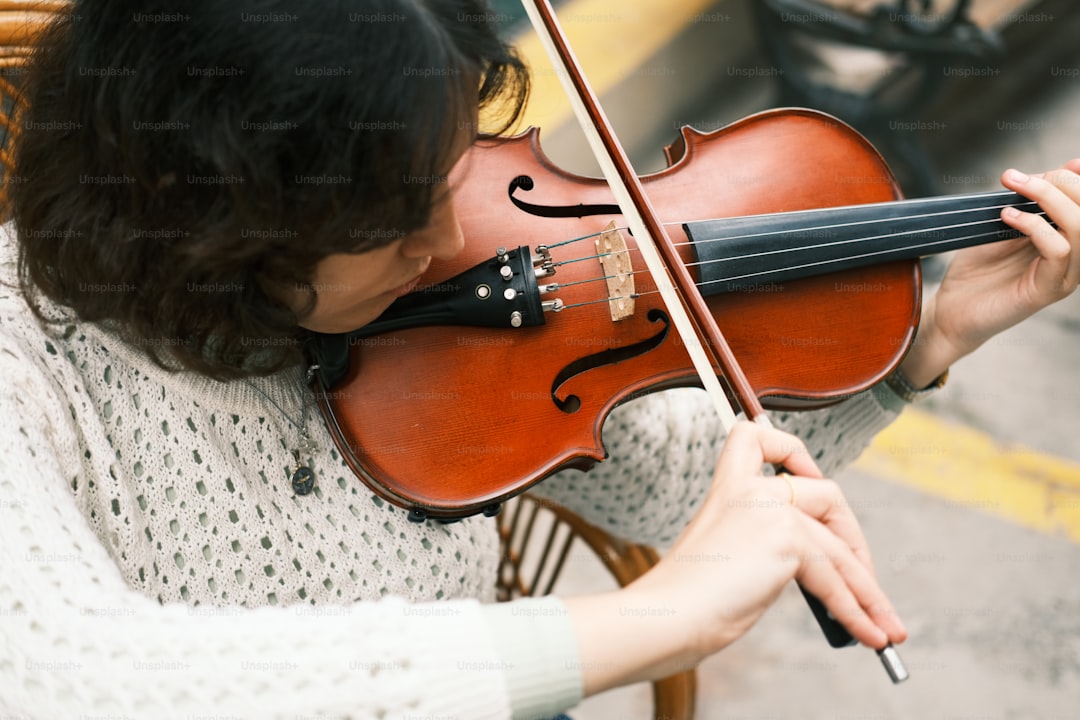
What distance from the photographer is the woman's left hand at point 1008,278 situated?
810mm

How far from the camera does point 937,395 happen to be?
1.75 m

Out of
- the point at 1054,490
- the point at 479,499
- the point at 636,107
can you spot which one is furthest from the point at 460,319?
the point at 636,107

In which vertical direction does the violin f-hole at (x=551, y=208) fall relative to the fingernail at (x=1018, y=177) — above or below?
below

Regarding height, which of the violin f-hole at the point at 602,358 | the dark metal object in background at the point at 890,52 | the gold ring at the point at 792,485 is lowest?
the dark metal object in background at the point at 890,52

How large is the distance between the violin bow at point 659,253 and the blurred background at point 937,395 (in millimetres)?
245

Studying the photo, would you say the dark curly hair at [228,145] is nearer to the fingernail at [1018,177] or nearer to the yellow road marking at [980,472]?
the fingernail at [1018,177]

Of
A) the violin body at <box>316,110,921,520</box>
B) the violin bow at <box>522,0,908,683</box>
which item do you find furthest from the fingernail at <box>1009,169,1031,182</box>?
the violin bow at <box>522,0,908,683</box>

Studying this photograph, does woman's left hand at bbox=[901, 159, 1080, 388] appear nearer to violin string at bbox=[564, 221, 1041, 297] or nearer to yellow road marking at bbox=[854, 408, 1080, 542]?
violin string at bbox=[564, 221, 1041, 297]

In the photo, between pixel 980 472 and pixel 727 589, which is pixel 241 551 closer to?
pixel 727 589

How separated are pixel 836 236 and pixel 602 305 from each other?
228mm

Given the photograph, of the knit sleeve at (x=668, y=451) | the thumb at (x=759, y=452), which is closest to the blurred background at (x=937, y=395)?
the knit sleeve at (x=668, y=451)

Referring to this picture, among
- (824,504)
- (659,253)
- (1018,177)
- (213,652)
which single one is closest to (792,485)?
(824,504)

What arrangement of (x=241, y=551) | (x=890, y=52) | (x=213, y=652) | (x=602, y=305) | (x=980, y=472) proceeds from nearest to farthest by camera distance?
(x=213, y=652), (x=241, y=551), (x=602, y=305), (x=980, y=472), (x=890, y=52)

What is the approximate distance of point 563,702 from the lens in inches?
20.8
